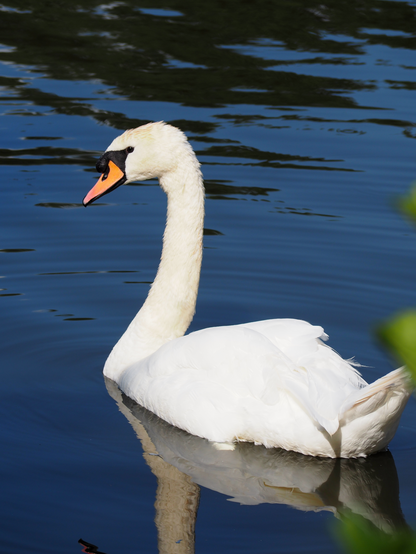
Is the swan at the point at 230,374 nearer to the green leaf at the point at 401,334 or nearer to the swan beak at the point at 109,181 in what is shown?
the swan beak at the point at 109,181

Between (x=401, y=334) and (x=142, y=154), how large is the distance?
4939mm

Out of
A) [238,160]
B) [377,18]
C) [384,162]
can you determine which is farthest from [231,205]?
[377,18]

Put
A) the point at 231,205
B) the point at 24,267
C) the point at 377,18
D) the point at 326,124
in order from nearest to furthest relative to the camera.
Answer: the point at 24,267
the point at 231,205
the point at 326,124
the point at 377,18

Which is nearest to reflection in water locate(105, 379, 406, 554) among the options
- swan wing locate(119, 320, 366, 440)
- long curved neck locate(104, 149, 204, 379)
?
swan wing locate(119, 320, 366, 440)

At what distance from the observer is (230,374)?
425 cm

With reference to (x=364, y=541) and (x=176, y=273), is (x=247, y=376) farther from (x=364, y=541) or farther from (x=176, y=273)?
(x=364, y=541)

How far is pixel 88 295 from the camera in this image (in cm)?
686

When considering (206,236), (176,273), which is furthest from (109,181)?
(206,236)

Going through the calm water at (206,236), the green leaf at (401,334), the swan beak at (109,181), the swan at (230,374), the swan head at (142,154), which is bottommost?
the calm water at (206,236)

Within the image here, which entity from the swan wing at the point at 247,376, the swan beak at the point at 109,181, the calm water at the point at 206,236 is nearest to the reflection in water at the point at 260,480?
the calm water at the point at 206,236

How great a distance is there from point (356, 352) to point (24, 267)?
3.21 meters

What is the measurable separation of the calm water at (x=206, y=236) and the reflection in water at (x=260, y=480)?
1 centimetres

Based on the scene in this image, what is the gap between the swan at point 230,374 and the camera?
3893 mm

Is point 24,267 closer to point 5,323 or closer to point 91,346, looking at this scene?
point 5,323
